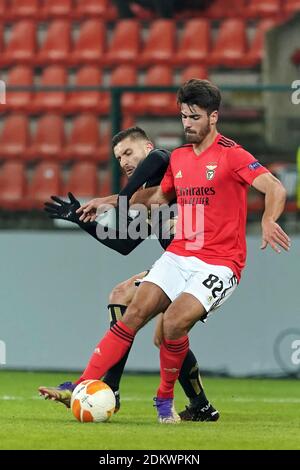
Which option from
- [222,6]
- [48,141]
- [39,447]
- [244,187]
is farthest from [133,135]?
[222,6]

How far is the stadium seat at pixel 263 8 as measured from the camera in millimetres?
15406

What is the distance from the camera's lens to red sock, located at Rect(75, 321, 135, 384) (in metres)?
7.30

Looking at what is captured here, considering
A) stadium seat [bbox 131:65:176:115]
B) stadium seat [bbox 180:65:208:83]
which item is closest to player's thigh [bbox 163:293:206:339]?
stadium seat [bbox 131:65:176:115]

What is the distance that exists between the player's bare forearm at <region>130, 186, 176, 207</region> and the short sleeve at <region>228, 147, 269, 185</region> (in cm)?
55

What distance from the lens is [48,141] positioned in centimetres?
1320

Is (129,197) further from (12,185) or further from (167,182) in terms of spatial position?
(12,185)

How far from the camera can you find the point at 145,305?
23.7 feet

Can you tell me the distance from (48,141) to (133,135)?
201 inches

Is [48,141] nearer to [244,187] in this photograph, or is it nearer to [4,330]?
[4,330]

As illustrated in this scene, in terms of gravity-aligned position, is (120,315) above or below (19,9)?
below

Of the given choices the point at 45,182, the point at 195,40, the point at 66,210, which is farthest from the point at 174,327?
the point at 195,40

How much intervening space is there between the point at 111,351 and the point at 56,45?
8.67 metres

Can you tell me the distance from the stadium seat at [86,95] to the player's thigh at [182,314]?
21.6ft
